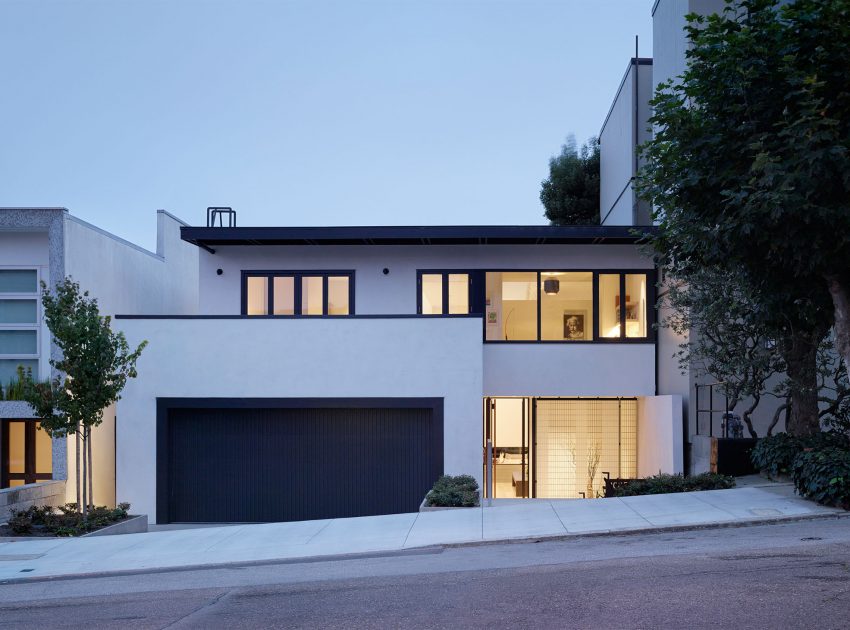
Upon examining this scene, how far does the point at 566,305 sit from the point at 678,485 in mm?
6066

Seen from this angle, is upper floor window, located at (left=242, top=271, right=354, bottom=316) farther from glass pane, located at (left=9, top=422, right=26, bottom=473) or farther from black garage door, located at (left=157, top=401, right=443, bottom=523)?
glass pane, located at (left=9, top=422, right=26, bottom=473)

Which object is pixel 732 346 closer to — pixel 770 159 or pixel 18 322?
pixel 770 159

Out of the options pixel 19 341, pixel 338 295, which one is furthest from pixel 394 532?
pixel 19 341

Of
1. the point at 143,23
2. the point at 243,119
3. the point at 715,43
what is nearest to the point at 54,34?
the point at 143,23

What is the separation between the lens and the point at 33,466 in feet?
63.2

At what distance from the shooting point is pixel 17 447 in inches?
760

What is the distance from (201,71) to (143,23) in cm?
665

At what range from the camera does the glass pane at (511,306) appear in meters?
20.6

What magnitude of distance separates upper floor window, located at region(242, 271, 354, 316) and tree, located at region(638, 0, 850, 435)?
988 cm

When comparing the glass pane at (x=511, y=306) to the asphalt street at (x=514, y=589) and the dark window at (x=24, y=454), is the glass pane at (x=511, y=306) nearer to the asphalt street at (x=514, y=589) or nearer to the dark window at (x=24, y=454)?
the asphalt street at (x=514, y=589)

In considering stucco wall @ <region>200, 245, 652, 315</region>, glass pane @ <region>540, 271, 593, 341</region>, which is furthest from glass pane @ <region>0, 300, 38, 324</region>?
glass pane @ <region>540, 271, 593, 341</region>

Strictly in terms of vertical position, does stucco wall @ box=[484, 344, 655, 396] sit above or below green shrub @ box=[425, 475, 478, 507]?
above

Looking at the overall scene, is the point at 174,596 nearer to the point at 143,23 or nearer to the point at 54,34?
the point at 143,23

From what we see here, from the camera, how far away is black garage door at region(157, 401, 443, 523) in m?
18.7
